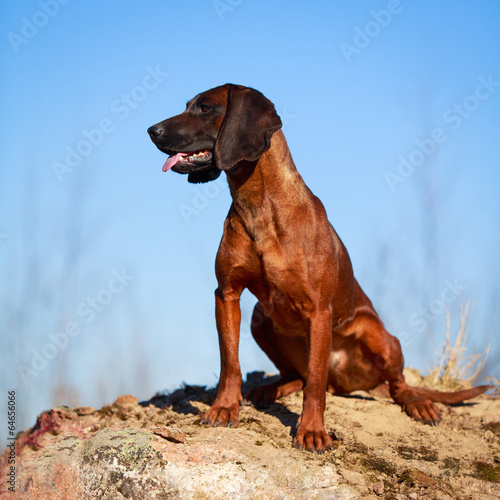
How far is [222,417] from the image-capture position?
443 cm

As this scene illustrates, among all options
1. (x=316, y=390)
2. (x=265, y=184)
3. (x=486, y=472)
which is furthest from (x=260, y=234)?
(x=486, y=472)

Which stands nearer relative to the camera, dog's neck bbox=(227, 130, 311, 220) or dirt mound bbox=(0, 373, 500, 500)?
dirt mound bbox=(0, 373, 500, 500)

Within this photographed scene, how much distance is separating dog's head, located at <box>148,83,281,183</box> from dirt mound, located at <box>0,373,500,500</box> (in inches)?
73.3

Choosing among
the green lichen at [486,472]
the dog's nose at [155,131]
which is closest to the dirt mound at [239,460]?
the green lichen at [486,472]

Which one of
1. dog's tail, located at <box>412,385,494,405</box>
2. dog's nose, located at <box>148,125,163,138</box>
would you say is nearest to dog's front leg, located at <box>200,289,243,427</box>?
dog's nose, located at <box>148,125,163,138</box>

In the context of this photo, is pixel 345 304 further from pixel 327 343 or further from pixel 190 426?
pixel 190 426

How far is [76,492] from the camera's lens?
350cm

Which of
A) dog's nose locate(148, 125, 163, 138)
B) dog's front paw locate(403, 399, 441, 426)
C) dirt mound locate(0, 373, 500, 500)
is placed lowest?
dirt mound locate(0, 373, 500, 500)

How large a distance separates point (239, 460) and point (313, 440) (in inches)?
25.8

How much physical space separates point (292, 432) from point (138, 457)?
1311 mm

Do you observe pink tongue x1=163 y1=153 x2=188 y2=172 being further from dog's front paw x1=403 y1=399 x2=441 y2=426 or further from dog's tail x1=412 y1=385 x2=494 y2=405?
dog's tail x1=412 y1=385 x2=494 y2=405

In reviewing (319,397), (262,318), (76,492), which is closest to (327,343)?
(319,397)

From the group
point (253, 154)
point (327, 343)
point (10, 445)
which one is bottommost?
point (10, 445)

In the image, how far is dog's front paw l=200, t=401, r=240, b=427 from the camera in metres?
4.41
